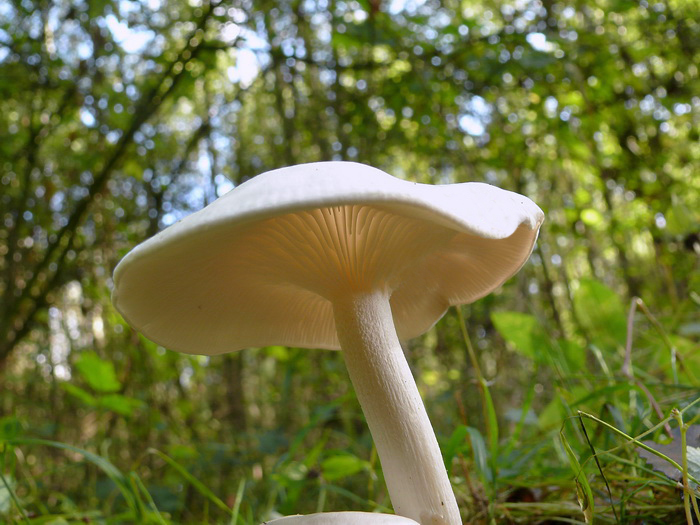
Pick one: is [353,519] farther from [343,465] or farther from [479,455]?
[343,465]

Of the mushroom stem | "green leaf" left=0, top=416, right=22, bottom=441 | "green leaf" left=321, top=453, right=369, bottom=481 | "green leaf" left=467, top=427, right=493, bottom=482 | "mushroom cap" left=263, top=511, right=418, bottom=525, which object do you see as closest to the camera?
"mushroom cap" left=263, top=511, right=418, bottom=525

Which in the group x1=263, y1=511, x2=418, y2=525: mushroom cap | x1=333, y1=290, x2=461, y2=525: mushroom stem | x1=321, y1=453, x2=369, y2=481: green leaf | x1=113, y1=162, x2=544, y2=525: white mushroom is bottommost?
x1=321, y1=453, x2=369, y2=481: green leaf

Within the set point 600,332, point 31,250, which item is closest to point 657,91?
point 600,332

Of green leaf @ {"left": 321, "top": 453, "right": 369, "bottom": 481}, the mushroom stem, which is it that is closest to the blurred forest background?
green leaf @ {"left": 321, "top": 453, "right": 369, "bottom": 481}

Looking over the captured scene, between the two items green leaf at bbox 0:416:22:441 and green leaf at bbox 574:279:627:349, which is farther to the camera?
green leaf at bbox 574:279:627:349

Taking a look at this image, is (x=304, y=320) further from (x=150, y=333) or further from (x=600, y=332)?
(x=600, y=332)

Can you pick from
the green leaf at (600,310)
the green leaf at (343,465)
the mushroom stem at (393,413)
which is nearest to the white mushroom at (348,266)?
the mushroom stem at (393,413)

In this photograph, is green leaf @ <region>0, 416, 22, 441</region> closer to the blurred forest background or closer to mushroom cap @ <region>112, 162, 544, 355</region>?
the blurred forest background
